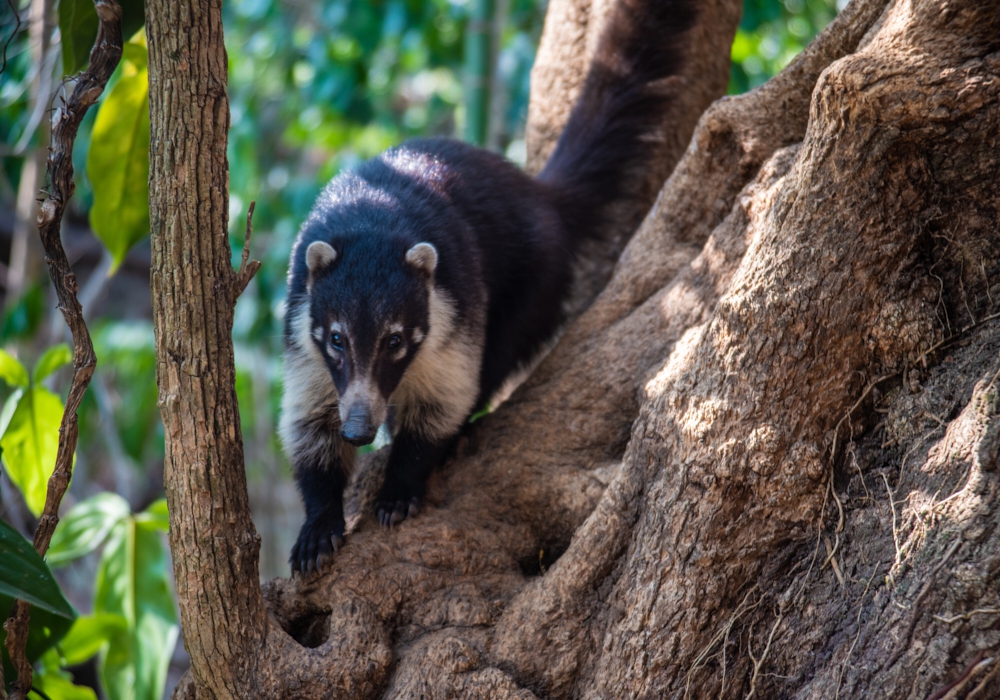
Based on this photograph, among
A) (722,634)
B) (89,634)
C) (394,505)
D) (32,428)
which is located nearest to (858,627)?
(722,634)

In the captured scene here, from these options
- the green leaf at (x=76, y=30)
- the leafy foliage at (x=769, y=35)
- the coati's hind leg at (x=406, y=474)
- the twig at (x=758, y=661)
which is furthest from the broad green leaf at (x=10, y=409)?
the leafy foliage at (x=769, y=35)

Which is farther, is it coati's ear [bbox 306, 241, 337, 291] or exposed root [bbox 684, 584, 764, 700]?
coati's ear [bbox 306, 241, 337, 291]

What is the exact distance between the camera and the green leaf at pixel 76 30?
2.56 meters

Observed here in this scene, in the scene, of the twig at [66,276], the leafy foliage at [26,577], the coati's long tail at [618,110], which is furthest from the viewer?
the coati's long tail at [618,110]

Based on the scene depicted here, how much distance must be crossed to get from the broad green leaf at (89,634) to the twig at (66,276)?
1.00m

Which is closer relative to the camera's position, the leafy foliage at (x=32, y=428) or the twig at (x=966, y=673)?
the twig at (x=966, y=673)

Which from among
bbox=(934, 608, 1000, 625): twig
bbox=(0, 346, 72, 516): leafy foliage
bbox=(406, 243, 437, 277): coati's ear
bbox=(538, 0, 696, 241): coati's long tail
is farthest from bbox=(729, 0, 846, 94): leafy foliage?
bbox=(0, 346, 72, 516): leafy foliage

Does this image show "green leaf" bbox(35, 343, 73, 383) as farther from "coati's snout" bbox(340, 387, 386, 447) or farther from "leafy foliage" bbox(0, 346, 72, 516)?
"coati's snout" bbox(340, 387, 386, 447)

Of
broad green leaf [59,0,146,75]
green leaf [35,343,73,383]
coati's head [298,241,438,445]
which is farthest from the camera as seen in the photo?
green leaf [35,343,73,383]

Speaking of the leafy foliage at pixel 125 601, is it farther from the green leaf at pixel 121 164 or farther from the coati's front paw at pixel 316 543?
the green leaf at pixel 121 164

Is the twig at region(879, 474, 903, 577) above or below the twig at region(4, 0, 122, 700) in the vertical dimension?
below

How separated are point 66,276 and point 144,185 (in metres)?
0.95

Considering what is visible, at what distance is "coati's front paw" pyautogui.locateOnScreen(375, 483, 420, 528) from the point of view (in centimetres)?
274

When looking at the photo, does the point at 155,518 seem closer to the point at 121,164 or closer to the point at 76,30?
the point at 121,164
